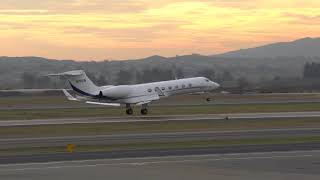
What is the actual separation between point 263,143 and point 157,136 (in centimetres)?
873

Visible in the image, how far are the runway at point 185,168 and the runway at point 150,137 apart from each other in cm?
1019

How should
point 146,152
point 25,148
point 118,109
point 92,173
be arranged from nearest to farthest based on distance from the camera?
point 92,173 → point 146,152 → point 25,148 → point 118,109

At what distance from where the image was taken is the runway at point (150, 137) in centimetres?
3847

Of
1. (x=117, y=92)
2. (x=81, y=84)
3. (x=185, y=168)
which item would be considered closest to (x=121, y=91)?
(x=117, y=92)

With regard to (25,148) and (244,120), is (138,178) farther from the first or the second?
(244,120)

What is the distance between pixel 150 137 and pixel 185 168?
16.7 metres

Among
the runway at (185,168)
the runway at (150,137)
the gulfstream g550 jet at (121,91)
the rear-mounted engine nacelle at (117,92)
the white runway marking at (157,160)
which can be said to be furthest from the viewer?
the gulfstream g550 jet at (121,91)

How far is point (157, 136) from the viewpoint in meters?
42.4

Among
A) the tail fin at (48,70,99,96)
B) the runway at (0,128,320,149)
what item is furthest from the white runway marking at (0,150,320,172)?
the tail fin at (48,70,99,96)

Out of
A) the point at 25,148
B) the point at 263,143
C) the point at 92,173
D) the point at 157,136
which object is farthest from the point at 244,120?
the point at 92,173

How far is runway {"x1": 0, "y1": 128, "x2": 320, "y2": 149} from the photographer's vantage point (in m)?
38.5

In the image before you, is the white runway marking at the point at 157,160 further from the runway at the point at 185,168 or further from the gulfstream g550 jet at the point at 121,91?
the gulfstream g550 jet at the point at 121,91

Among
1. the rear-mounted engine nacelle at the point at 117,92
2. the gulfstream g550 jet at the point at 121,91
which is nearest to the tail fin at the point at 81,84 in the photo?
the gulfstream g550 jet at the point at 121,91

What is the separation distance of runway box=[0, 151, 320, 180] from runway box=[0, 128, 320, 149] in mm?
10194
